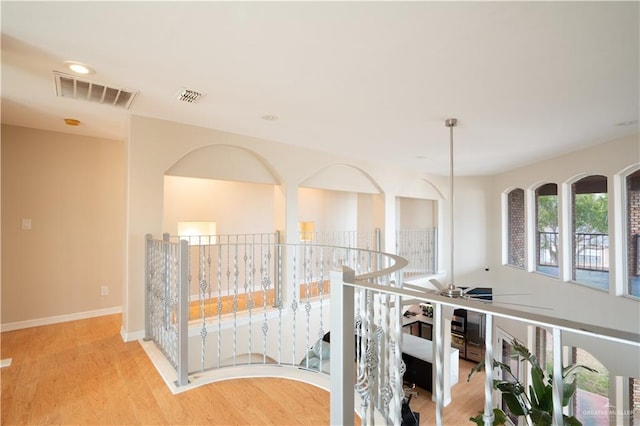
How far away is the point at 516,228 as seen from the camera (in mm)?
7488

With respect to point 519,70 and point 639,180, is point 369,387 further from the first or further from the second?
point 639,180

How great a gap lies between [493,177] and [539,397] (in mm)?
7384

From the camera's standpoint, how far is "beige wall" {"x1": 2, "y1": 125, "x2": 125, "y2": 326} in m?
3.84

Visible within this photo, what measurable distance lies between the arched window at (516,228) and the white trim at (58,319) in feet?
26.7

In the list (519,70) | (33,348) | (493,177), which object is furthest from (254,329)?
(493,177)

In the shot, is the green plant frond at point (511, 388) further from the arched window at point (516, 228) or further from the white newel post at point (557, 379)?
the arched window at point (516, 228)

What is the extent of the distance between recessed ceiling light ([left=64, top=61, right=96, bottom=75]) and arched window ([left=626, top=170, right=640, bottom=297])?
6648 millimetres

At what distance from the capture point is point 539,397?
71.7 inches

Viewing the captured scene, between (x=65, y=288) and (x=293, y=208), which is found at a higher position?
(x=293, y=208)

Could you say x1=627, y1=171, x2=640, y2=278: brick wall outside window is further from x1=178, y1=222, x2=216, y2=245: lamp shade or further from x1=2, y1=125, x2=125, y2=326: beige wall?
x1=2, y1=125, x2=125, y2=326: beige wall

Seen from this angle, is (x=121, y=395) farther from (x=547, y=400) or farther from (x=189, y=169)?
(x=547, y=400)

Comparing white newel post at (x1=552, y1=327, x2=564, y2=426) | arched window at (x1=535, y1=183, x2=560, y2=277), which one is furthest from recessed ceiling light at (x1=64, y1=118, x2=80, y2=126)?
arched window at (x1=535, y1=183, x2=560, y2=277)

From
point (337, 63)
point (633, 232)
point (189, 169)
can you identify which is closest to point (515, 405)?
point (337, 63)

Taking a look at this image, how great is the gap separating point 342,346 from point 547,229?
22.2ft
